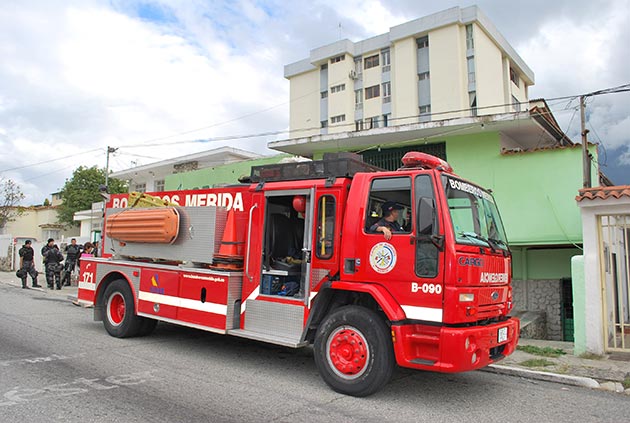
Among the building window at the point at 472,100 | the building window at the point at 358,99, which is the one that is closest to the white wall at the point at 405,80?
the building window at the point at 358,99

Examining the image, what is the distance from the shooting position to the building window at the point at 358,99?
39.3 m

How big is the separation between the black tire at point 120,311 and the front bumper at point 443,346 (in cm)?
492

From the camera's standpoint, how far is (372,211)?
5.68 meters

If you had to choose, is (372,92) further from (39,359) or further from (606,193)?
(39,359)

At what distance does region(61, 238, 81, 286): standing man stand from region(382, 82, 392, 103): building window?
2660 cm

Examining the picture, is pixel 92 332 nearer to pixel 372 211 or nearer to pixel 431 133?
pixel 372 211

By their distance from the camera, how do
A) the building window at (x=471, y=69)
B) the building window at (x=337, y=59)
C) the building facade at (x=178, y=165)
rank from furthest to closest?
1. the building window at (x=337, y=59)
2. the building window at (x=471, y=69)
3. the building facade at (x=178, y=165)

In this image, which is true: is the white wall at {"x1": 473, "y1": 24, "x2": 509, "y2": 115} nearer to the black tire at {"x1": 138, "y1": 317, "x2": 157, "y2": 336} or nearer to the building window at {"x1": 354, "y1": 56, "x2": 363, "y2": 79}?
the building window at {"x1": 354, "y1": 56, "x2": 363, "y2": 79}

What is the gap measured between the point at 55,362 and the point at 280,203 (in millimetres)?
3652

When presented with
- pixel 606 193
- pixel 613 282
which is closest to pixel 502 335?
pixel 606 193

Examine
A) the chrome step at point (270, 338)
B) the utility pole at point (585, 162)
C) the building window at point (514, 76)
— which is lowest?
the chrome step at point (270, 338)

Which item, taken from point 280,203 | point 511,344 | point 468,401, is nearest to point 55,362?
point 280,203

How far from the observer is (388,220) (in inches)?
220

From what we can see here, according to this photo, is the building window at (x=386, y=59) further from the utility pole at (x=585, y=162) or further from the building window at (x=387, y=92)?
the utility pole at (x=585, y=162)
